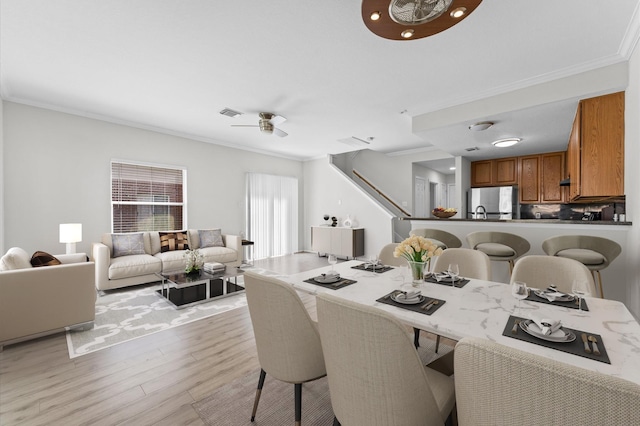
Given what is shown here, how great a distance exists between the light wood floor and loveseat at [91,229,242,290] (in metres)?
1.41

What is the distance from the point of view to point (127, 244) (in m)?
4.44

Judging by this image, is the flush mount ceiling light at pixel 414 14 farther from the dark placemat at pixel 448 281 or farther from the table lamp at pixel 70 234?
the table lamp at pixel 70 234

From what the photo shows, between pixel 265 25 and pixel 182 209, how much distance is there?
4288 millimetres

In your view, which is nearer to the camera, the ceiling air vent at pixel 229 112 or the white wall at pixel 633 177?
the white wall at pixel 633 177

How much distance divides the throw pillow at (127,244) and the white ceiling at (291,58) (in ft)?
6.41

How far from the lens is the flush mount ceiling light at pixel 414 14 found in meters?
1.59

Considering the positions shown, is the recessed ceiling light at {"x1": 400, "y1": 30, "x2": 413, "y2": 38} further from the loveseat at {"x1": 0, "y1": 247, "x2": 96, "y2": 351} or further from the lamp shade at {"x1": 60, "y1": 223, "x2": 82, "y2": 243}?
the lamp shade at {"x1": 60, "y1": 223, "x2": 82, "y2": 243}

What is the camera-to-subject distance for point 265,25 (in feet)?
7.66

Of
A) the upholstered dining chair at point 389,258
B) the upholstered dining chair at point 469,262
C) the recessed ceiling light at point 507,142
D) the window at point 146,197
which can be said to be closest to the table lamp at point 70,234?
the window at point 146,197

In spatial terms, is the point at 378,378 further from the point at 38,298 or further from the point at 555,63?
the point at 555,63

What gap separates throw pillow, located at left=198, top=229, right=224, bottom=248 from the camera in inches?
212

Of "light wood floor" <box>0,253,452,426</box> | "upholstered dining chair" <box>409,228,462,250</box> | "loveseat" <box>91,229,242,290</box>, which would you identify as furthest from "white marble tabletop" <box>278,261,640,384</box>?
"loveseat" <box>91,229,242,290</box>

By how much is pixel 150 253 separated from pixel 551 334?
534 cm

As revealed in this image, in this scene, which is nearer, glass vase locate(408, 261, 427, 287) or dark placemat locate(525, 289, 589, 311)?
dark placemat locate(525, 289, 589, 311)
